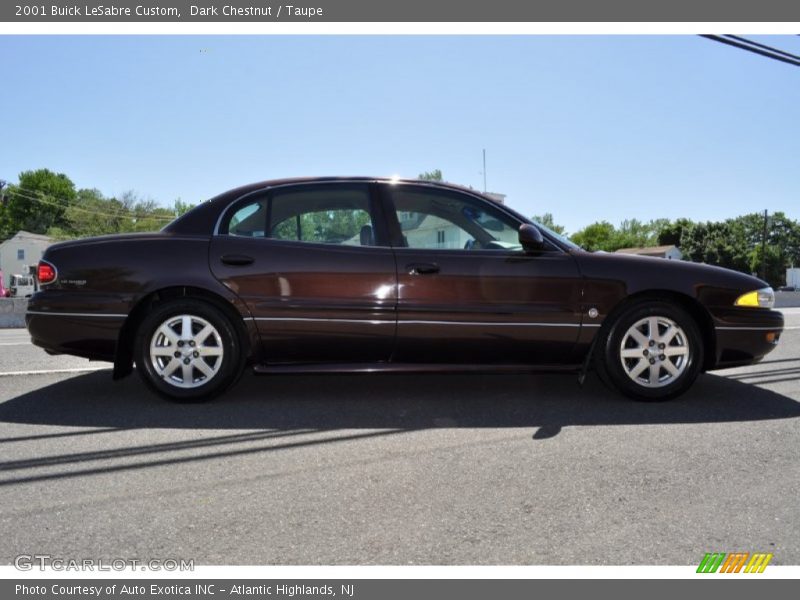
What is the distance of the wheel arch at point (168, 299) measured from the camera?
4418 millimetres

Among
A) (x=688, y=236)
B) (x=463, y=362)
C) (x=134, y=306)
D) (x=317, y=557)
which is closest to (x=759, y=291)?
(x=463, y=362)

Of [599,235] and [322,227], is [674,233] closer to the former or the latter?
[599,235]

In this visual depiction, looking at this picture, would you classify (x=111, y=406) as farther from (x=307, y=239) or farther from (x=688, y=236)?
(x=688, y=236)

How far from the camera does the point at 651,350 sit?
14.8ft

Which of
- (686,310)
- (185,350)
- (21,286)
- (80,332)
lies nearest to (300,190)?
(185,350)

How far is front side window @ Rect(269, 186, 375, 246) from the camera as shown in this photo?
4539mm

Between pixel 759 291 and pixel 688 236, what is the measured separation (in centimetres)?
8889

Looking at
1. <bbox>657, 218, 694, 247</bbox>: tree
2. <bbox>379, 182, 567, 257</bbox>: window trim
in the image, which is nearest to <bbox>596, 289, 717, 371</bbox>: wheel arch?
<bbox>379, 182, 567, 257</bbox>: window trim

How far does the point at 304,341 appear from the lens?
4410mm

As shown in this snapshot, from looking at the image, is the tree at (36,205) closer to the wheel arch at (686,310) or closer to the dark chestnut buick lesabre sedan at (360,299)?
the dark chestnut buick lesabre sedan at (360,299)

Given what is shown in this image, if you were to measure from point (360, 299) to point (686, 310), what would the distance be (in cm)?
236

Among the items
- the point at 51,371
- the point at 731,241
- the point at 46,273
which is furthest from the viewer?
the point at 731,241

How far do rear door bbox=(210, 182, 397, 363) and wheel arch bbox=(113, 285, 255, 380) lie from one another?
0.40 feet

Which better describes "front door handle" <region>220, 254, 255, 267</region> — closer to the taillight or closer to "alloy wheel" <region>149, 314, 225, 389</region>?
"alloy wheel" <region>149, 314, 225, 389</region>
